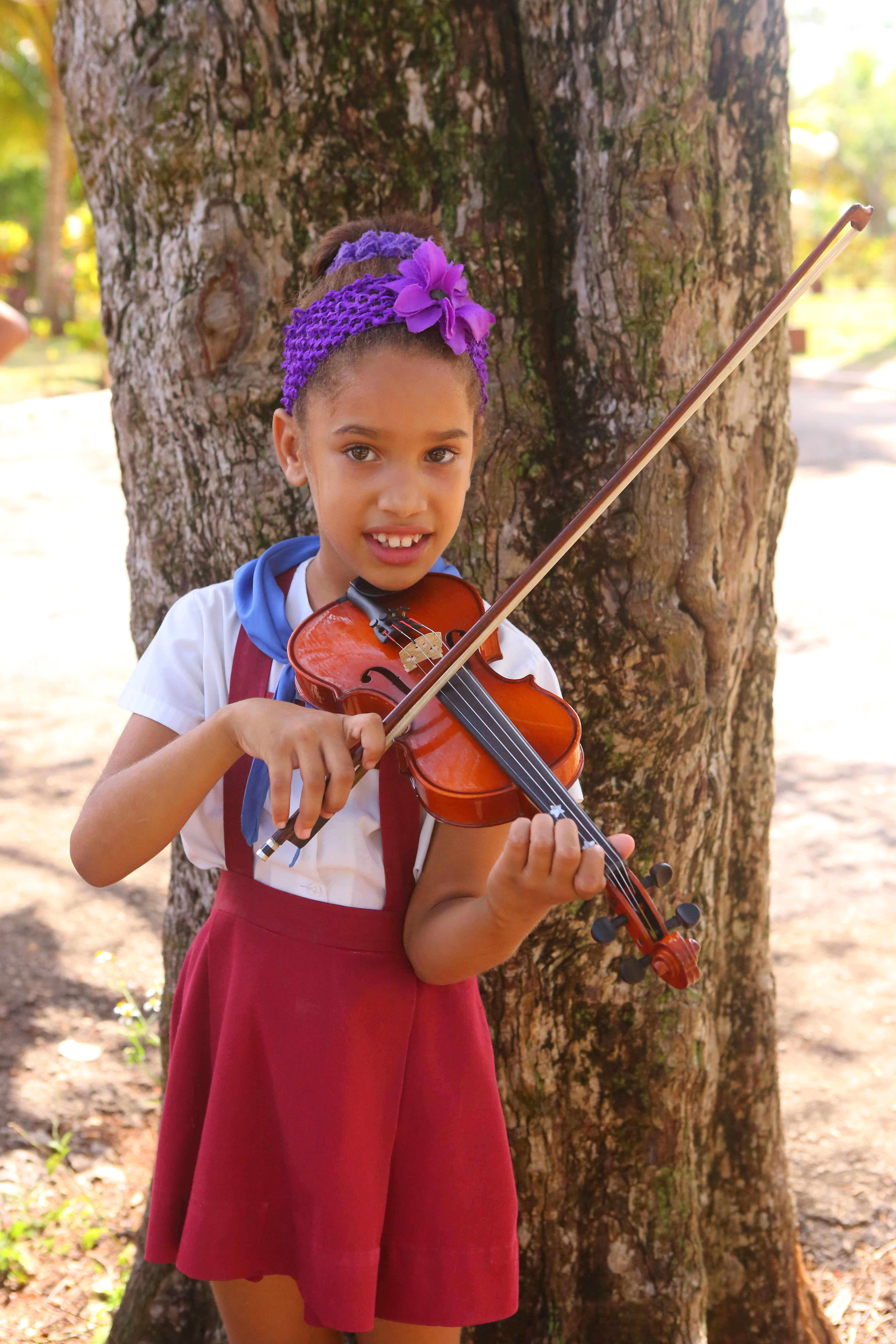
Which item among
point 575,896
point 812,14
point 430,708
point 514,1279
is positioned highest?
point 812,14

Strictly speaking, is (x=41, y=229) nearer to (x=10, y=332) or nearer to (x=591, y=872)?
(x=10, y=332)

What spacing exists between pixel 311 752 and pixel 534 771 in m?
0.24

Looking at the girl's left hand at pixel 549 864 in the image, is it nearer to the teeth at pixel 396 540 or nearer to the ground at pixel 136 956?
the teeth at pixel 396 540

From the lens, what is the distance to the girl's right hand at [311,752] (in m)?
1.18

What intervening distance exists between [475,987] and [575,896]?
0.43 meters

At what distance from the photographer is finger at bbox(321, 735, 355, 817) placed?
118cm

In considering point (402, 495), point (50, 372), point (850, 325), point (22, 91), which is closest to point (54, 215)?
point (22, 91)

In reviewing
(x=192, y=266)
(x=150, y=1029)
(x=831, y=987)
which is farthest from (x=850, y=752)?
(x=192, y=266)

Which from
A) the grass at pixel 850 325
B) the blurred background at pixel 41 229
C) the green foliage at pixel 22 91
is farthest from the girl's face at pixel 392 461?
the green foliage at pixel 22 91

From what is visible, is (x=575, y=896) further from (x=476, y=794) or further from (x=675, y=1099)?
(x=675, y=1099)

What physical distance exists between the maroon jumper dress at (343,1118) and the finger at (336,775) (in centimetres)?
24

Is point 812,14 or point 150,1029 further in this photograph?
point 812,14

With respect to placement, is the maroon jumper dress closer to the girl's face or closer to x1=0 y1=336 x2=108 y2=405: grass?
the girl's face

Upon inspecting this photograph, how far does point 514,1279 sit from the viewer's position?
152 cm
